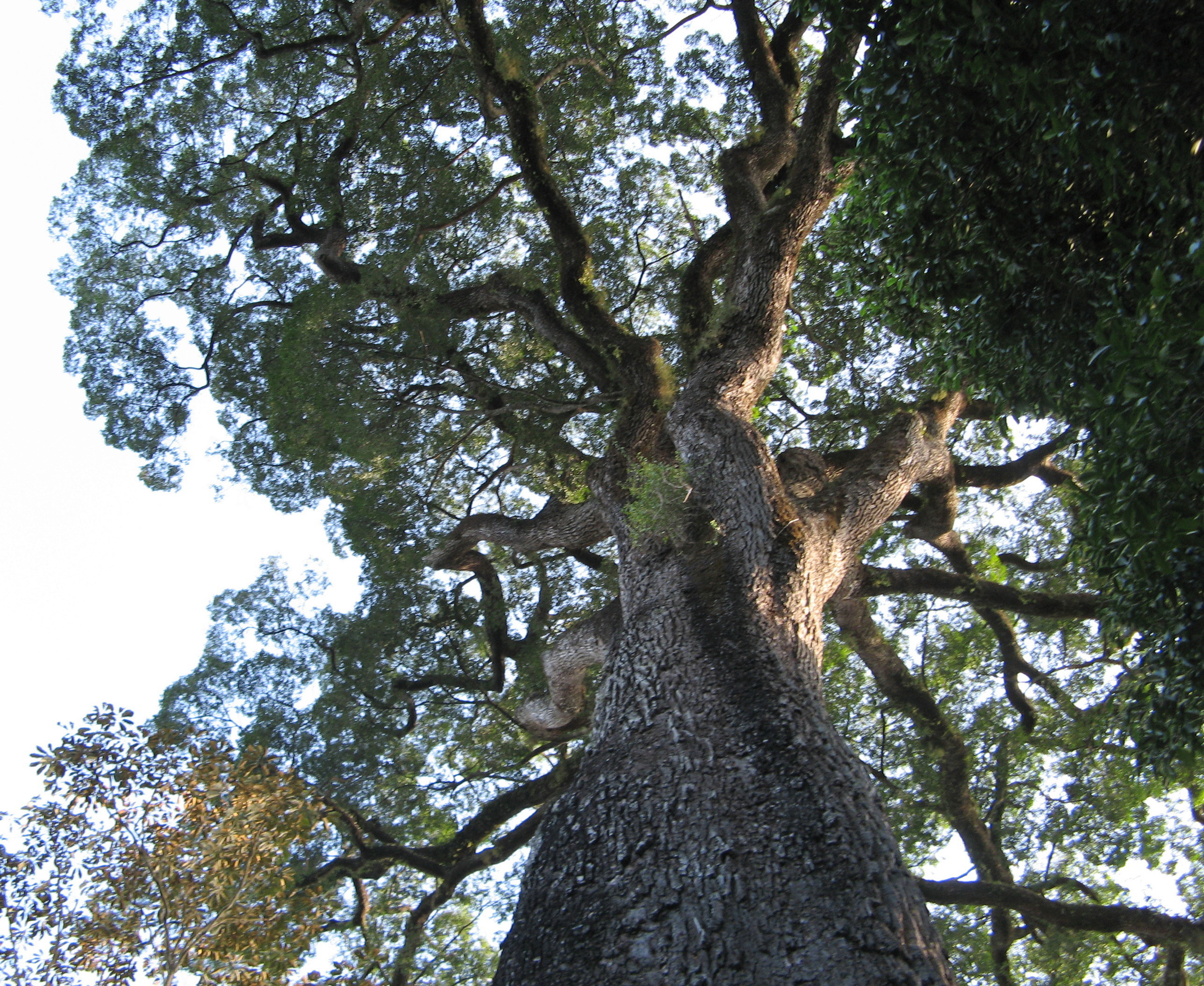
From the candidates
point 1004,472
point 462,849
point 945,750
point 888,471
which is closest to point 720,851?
point 888,471

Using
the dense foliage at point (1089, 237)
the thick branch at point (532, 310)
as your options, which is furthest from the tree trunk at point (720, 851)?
the thick branch at point (532, 310)

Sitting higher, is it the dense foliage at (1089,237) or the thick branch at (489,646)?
the thick branch at (489,646)

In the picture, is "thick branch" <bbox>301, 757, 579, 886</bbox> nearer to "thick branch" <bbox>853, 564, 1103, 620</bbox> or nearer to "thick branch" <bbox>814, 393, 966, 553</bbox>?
"thick branch" <bbox>853, 564, 1103, 620</bbox>

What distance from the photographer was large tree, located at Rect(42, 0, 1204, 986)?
320 inches

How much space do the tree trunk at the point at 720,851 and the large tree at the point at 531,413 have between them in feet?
4.79

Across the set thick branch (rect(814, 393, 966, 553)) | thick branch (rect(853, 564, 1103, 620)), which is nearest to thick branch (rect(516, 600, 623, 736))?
thick branch (rect(814, 393, 966, 553))

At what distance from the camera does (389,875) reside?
11.2 metres

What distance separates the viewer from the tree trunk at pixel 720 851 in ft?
9.69

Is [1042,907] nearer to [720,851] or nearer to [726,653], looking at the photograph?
[726,653]

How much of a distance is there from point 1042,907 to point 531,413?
7.21 m

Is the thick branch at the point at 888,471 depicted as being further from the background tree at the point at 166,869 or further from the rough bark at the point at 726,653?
the background tree at the point at 166,869

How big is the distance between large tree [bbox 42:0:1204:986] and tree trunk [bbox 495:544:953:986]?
146cm

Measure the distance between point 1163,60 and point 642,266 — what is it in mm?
8465

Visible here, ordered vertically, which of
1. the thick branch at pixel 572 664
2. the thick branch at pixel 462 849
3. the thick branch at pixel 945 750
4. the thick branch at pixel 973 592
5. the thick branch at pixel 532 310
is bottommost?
the thick branch at pixel 462 849
